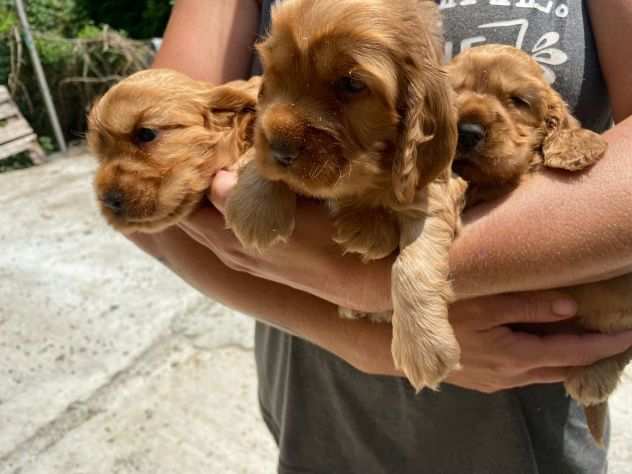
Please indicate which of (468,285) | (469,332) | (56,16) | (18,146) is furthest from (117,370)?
(56,16)

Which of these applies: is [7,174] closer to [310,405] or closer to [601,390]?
[310,405]

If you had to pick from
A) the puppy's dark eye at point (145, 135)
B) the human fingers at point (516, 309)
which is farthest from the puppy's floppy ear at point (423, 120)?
the puppy's dark eye at point (145, 135)

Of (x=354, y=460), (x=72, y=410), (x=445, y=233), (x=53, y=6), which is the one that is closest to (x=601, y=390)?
(x=445, y=233)

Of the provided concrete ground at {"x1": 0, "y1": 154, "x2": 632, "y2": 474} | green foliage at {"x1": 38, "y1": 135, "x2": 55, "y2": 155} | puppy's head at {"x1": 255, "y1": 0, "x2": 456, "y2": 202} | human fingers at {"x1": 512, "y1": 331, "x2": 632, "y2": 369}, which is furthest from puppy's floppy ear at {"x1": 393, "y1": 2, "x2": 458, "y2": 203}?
green foliage at {"x1": 38, "y1": 135, "x2": 55, "y2": 155}

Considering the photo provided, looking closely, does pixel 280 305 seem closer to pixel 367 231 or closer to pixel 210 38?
pixel 367 231

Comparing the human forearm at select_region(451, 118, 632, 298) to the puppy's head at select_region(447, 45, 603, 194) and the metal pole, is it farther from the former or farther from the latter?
the metal pole
